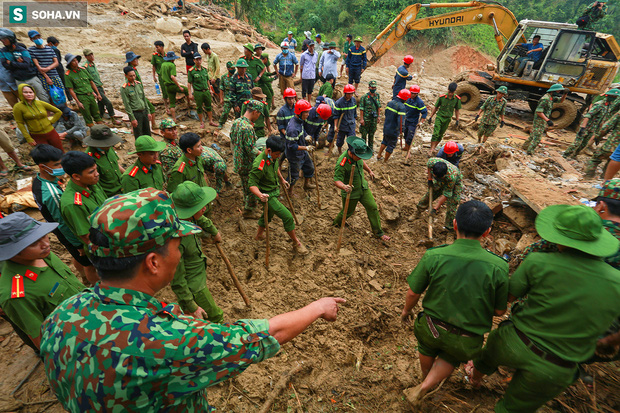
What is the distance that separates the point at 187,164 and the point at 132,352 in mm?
3791

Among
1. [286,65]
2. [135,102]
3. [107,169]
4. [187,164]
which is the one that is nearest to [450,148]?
[187,164]

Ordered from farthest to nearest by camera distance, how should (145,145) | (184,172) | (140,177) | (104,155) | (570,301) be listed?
(184,172), (104,155), (140,177), (145,145), (570,301)

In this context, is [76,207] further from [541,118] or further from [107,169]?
[541,118]

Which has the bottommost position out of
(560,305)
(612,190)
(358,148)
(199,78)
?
(560,305)

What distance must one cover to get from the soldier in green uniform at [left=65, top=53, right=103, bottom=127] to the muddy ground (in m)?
1.10

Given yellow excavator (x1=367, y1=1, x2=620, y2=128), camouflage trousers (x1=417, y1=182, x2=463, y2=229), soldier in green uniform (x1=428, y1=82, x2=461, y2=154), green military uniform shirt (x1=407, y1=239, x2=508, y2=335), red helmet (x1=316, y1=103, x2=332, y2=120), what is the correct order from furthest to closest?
yellow excavator (x1=367, y1=1, x2=620, y2=128) < soldier in green uniform (x1=428, y1=82, x2=461, y2=154) < red helmet (x1=316, y1=103, x2=332, y2=120) < camouflage trousers (x1=417, y1=182, x2=463, y2=229) < green military uniform shirt (x1=407, y1=239, x2=508, y2=335)

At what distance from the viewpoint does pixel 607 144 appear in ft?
23.3

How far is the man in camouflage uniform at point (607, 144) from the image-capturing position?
702 cm

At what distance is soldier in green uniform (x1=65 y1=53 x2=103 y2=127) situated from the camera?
6668 mm

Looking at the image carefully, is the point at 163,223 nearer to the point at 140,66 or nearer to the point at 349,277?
the point at 349,277

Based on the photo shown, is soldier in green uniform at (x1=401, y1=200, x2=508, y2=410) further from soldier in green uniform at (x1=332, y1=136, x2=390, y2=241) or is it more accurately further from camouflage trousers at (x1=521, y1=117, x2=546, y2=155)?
camouflage trousers at (x1=521, y1=117, x2=546, y2=155)

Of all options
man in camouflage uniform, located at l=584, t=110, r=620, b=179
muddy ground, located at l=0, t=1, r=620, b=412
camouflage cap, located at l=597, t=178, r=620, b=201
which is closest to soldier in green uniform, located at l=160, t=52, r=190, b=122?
muddy ground, located at l=0, t=1, r=620, b=412

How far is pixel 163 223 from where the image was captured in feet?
4.79

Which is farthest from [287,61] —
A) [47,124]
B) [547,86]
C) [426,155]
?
[547,86]
